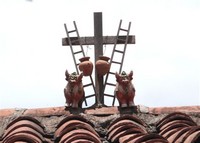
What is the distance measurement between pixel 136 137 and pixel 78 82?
5.00 ft

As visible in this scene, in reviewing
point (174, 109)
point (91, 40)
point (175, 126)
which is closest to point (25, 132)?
point (175, 126)

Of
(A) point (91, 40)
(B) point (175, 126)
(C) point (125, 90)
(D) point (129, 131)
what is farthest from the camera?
(A) point (91, 40)

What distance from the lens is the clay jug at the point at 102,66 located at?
682cm

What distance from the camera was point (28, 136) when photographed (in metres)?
4.71

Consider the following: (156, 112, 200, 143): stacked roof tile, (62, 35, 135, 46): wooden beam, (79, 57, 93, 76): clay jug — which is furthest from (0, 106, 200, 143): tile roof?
(62, 35, 135, 46): wooden beam

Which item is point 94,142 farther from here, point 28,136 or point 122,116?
point 122,116

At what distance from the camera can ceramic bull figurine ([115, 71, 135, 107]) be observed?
594 cm

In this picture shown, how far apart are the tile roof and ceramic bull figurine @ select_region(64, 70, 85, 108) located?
95 millimetres

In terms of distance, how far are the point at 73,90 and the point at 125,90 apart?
1.79 feet

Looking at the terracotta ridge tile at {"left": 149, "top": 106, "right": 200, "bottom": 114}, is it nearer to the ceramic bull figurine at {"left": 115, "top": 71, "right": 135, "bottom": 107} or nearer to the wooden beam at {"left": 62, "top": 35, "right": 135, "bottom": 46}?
the ceramic bull figurine at {"left": 115, "top": 71, "right": 135, "bottom": 107}

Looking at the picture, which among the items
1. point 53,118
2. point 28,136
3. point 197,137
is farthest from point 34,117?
point 197,137

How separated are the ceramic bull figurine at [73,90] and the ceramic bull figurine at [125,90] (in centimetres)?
39

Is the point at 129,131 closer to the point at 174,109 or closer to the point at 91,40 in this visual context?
the point at 174,109

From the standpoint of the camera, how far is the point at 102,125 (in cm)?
562
